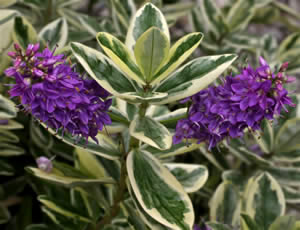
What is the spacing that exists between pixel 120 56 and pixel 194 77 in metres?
0.20

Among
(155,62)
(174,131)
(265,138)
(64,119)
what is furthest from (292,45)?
(64,119)

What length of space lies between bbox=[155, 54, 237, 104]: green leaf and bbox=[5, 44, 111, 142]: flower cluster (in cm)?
18

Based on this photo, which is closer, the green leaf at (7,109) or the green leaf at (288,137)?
the green leaf at (7,109)

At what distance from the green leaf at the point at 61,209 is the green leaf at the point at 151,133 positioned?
466 millimetres

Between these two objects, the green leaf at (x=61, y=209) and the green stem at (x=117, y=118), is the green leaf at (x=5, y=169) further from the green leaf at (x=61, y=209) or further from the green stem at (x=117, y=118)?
the green stem at (x=117, y=118)

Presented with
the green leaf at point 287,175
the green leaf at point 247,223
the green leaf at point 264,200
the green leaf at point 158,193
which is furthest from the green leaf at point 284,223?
the green leaf at point 287,175

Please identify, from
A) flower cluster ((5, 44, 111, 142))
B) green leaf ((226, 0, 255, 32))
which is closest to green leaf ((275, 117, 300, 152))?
green leaf ((226, 0, 255, 32))

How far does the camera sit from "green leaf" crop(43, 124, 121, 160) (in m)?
1.15

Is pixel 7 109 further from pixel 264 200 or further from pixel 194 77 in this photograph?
pixel 264 200

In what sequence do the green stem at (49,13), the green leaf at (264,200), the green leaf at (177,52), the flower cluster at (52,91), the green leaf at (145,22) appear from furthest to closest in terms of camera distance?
the green stem at (49,13) → the green leaf at (264,200) → the green leaf at (145,22) → the green leaf at (177,52) → the flower cluster at (52,91)

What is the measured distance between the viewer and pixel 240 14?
6.61 feet

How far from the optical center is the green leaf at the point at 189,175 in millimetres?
1330

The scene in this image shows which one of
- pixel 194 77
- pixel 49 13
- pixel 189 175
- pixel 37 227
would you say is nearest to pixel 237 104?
pixel 194 77

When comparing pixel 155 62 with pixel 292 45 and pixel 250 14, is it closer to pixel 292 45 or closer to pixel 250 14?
pixel 250 14
